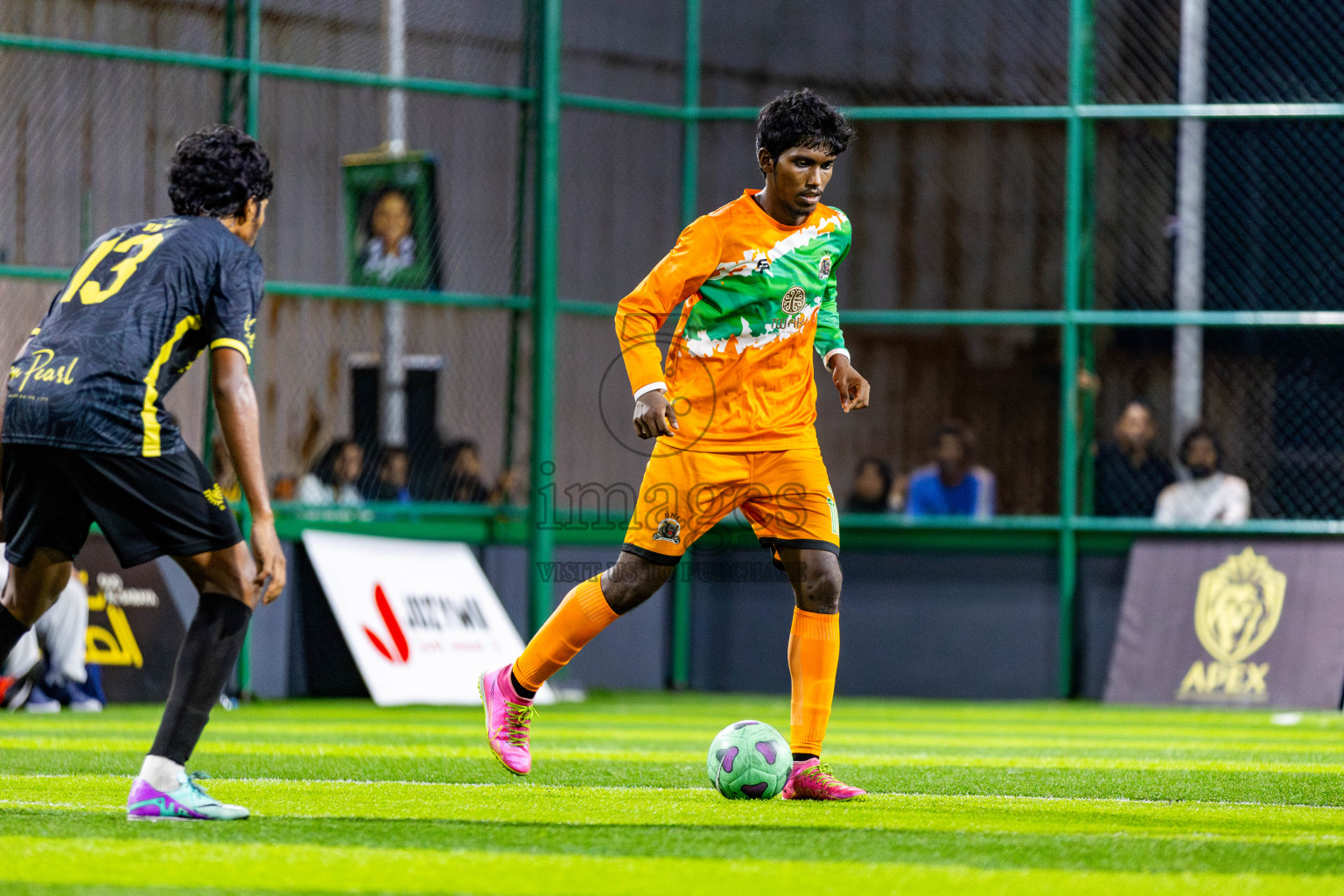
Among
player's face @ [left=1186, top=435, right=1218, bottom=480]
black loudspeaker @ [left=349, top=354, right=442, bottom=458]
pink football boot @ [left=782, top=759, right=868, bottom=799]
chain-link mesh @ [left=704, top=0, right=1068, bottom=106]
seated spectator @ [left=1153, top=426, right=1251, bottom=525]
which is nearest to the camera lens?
pink football boot @ [left=782, top=759, right=868, bottom=799]

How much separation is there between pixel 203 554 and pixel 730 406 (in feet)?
6.03

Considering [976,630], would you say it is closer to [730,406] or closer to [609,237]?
[609,237]

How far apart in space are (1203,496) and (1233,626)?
102 cm

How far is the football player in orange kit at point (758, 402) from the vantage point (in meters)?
5.40

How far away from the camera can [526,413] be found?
12.3 meters

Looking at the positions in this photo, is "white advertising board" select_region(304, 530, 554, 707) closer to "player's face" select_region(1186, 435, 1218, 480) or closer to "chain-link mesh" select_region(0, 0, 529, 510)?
"chain-link mesh" select_region(0, 0, 529, 510)

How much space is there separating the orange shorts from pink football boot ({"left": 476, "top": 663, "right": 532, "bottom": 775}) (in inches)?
27.1

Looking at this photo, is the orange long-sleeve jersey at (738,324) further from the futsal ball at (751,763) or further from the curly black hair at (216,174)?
the curly black hair at (216,174)

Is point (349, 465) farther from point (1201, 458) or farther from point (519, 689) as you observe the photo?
point (519, 689)

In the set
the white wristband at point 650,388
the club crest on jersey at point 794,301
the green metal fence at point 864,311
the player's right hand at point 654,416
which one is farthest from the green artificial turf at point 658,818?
the green metal fence at point 864,311

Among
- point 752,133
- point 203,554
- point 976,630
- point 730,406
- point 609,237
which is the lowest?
point 976,630

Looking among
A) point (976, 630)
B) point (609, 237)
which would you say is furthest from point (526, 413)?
point (976, 630)

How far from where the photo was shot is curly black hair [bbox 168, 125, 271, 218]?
4523mm

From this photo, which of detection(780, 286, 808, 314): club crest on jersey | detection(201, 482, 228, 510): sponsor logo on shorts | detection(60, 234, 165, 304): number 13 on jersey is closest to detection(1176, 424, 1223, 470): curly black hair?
detection(780, 286, 808, 314): club crest on jersey
